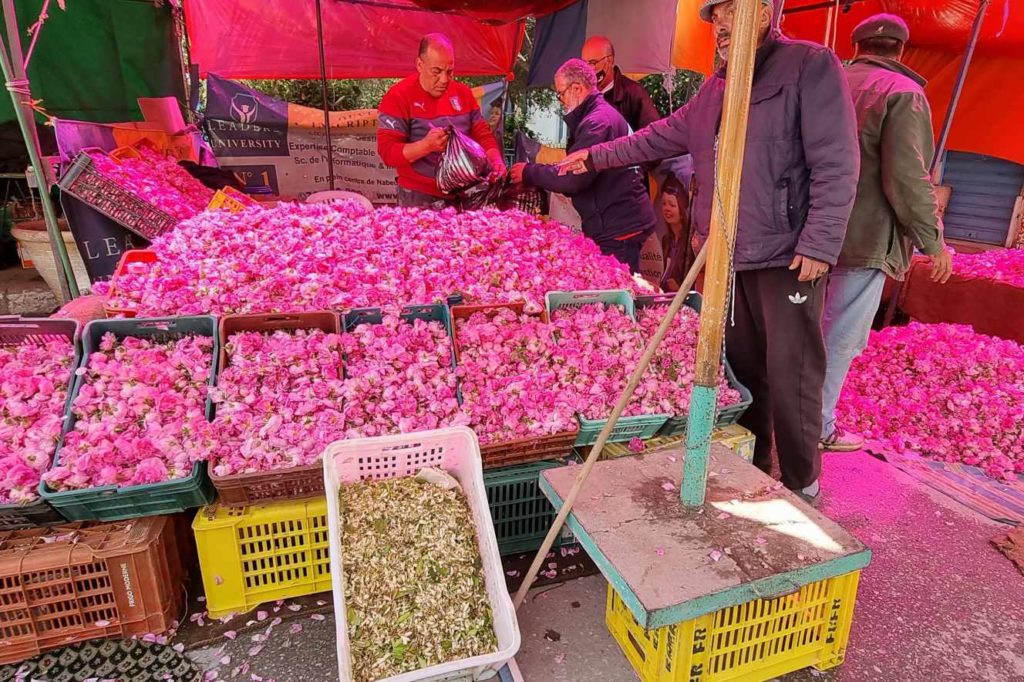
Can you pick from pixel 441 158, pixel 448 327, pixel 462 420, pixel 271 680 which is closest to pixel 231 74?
pixel 441 158

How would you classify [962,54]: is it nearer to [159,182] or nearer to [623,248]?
[623,248]

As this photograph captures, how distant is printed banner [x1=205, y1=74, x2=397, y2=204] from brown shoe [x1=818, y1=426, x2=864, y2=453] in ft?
24.1

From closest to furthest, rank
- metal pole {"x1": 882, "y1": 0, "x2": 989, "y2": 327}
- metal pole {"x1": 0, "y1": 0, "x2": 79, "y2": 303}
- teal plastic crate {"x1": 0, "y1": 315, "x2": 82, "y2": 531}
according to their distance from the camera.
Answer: teal plastic crate {"x1": 0, "y1": 315, "x2": 82, "y2": 531}
metal pole {"x1": 0, "y1": 0, "x2": 79, "y2": 303}
metal pole {"x1": 882, "y1": 0, "x2": 989, "y2": 327}

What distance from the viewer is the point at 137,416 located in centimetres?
247

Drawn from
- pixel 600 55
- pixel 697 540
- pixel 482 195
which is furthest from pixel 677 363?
pixel 600 55

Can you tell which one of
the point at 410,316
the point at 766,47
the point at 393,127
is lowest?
the point at 410,316

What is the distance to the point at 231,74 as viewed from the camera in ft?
26.9

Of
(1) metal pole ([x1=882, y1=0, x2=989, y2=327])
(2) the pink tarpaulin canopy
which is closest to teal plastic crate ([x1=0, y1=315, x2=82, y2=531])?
(1) metal pole ([x1=882, y1=0, x2=989, y2=327])

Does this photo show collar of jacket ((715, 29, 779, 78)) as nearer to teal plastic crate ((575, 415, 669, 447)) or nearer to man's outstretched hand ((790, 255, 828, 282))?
man's outstretched hand ((790, 255, 828, 282))

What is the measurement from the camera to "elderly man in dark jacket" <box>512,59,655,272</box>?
4434mm

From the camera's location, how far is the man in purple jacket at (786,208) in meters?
2.75

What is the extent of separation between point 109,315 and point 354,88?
17666 millimetres

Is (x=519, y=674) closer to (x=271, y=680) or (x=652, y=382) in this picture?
(x=271, y=680)

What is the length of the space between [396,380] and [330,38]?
753 centimetres
